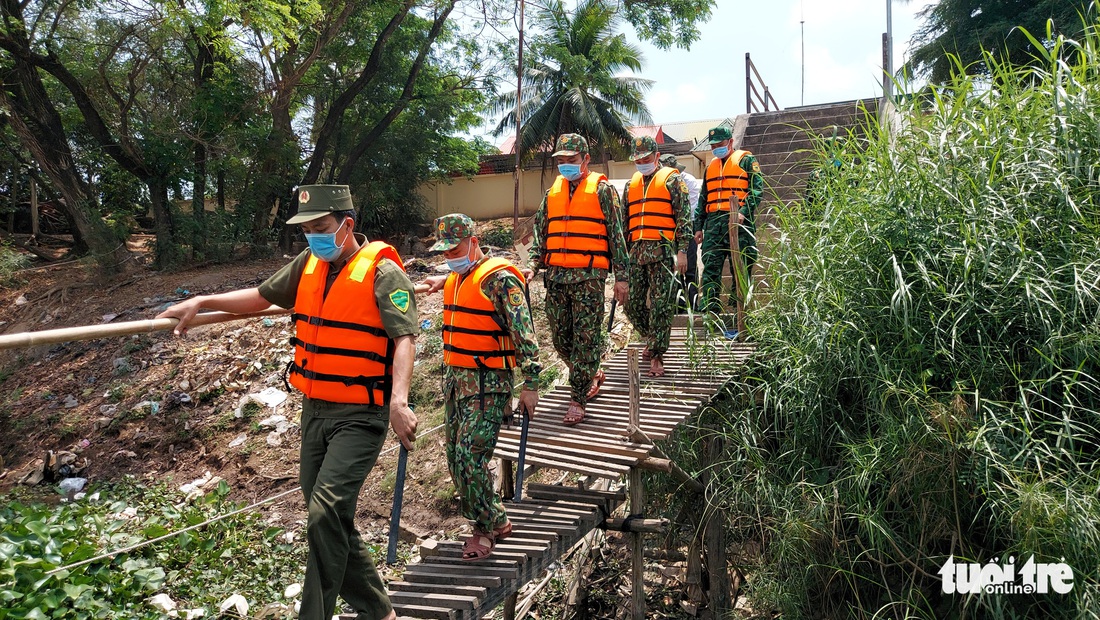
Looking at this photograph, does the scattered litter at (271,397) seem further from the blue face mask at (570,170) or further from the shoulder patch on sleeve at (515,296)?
the shoulder patch on sleeve at (515,296)

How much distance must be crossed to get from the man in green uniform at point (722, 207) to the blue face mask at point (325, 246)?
12.0ft

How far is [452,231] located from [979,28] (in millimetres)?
17733

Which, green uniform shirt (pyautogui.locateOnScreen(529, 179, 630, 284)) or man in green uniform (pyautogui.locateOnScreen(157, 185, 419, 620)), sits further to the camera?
green uniform shirt (pyautogui.locateOnScreen(529, 179, 630, 284))

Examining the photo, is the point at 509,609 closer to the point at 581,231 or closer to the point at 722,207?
the point at 581,231

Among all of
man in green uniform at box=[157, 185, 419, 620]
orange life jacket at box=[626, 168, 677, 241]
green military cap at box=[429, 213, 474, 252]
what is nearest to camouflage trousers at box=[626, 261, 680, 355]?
orange life jacket at box=[626, 168, 677, 241]

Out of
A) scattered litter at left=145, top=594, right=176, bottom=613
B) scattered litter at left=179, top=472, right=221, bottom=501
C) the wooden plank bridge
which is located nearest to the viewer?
the wooden plank bridge

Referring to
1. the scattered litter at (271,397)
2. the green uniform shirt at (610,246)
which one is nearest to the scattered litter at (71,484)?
the scattered litter at (271,397)

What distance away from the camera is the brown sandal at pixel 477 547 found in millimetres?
4117

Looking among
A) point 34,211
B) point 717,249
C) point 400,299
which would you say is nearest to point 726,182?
point 717,249

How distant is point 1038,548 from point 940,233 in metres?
1.71

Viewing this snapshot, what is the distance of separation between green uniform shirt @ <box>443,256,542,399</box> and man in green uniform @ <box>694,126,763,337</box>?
290cm

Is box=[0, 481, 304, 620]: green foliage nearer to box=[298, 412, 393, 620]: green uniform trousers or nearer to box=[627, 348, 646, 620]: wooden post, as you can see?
box=[298, 412, 393, 620]: green uniform trousers

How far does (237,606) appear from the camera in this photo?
6281 mm

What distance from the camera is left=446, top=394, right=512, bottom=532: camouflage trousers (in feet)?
12.8
